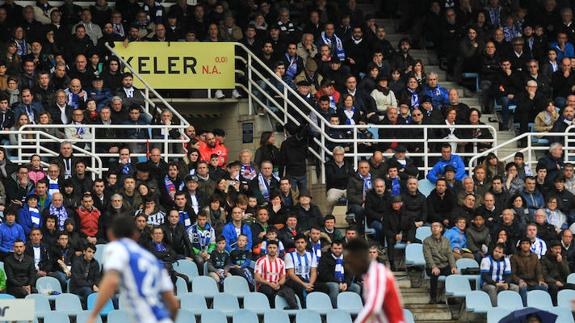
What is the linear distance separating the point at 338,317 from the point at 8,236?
421cm

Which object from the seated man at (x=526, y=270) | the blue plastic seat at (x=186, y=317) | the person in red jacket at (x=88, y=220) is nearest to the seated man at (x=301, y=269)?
the blue plastic seat at (x=186, y=317)

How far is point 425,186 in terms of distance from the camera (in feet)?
80.4

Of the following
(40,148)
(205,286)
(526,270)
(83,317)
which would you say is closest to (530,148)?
(526,270)

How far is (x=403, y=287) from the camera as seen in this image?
2289 centimetres

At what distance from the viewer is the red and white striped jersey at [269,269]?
848 inches

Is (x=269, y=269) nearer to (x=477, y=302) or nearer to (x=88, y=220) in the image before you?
(x=88, y=220)

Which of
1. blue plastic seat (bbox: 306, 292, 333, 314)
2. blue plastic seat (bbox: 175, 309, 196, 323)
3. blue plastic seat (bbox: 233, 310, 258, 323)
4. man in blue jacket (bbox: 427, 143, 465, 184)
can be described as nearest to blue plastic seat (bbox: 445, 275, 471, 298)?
blue plastic seat (bbox: 306, 292, 333, 314)

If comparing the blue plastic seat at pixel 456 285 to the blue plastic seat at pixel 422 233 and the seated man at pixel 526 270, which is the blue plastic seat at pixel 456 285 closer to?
the seated man at pixel 526 270

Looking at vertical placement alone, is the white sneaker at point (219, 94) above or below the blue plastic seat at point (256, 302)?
above

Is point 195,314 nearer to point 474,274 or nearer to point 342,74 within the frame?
point 474,274

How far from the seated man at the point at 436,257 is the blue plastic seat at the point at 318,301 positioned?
171cm

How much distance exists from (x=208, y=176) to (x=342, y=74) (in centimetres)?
393

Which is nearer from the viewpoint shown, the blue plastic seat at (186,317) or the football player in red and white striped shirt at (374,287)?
the football player in red and white striped shirt at (374,287)

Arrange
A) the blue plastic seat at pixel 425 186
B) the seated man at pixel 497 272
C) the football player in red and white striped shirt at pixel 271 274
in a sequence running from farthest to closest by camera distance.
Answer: the blue plastic seat at pixel 425 186 < the seated man at pixel 497 272 < the football player in red and white striped shirt at pixel 271 274
